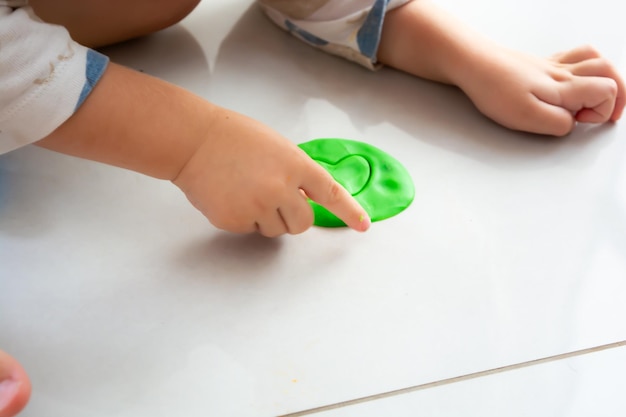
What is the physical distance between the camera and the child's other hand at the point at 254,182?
568 millimetres

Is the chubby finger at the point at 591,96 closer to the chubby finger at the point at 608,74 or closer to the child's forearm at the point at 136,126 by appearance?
the chubby finger at the point at 608,74

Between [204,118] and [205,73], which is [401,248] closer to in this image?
[204,118]

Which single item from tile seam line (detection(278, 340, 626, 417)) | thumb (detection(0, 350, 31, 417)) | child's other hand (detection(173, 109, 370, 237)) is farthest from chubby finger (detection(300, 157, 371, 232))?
thumb (detection(0, 350, 31, 417))

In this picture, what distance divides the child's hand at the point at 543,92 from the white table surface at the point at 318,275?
0.02m

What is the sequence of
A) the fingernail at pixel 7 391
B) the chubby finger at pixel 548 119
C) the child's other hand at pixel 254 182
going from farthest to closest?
the chubby finger at pixel 548 119
the child's other hand at pixel 254 182
the fingernail at pixel 7 391

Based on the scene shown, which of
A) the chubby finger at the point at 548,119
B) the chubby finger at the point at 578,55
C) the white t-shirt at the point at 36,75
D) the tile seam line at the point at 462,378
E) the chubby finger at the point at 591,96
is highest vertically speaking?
the chubby finger at the point at 578,55

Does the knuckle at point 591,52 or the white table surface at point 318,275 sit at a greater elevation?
the knuckle at point 591,52

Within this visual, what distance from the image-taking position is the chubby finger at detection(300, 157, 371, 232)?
572 millimetres

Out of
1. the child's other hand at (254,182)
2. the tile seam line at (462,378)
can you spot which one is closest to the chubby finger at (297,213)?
the child's other hand at (254,182)

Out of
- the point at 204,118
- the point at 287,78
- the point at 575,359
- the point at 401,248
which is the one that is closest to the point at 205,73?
the point at 287,78

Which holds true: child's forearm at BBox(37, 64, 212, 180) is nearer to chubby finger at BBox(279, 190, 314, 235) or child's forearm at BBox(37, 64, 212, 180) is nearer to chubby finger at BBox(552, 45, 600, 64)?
chubby finger at BBox(279, 190, 314, 235)

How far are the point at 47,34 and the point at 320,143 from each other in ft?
0.87

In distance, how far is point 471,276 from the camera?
0.57 m

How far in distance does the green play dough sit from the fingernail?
28 cm
